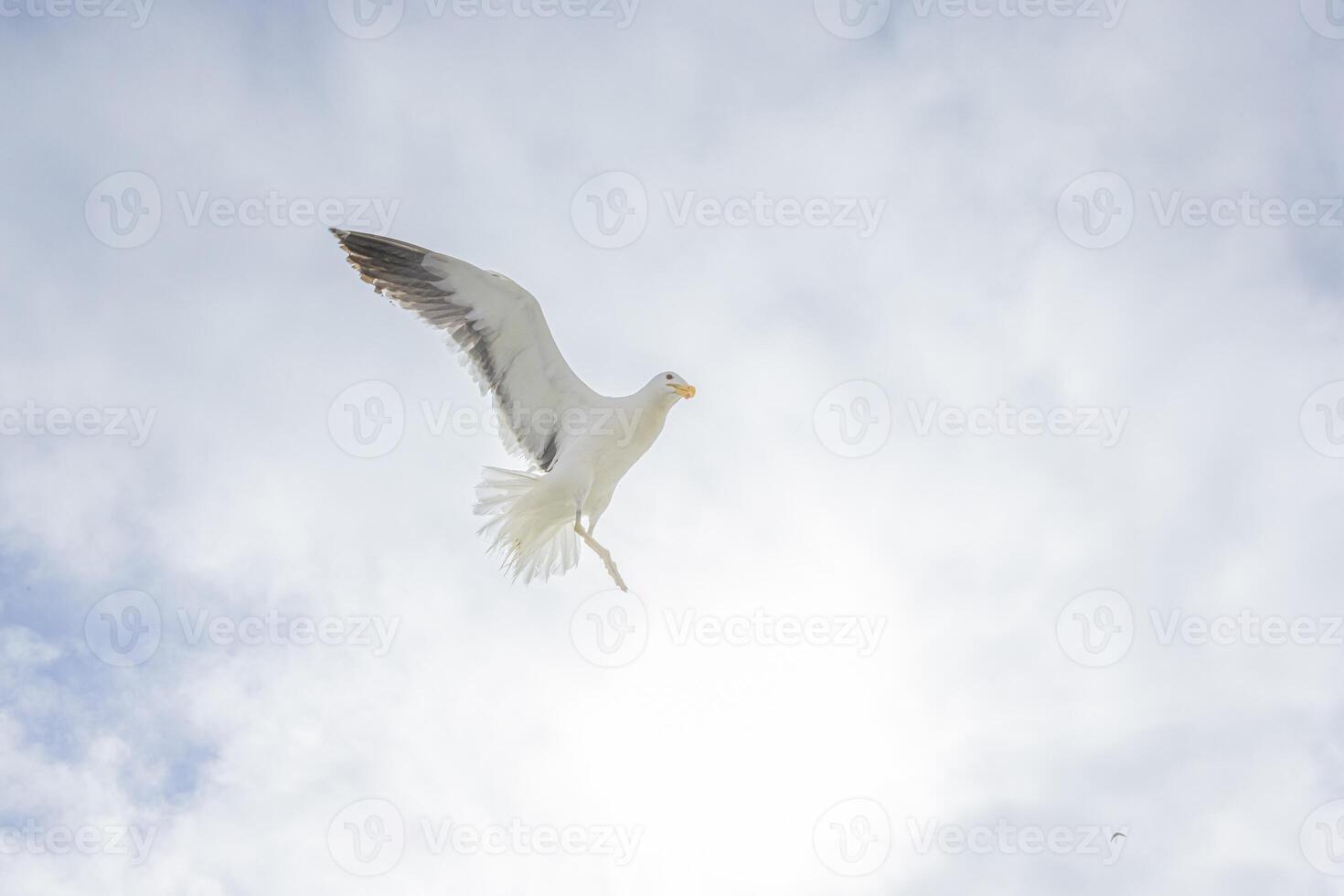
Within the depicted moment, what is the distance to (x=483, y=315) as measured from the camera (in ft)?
33.9

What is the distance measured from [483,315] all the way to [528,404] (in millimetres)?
1080

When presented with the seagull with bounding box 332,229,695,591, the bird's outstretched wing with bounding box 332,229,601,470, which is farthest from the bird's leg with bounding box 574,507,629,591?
the bird's outstretched wing with bounding box 332,229,601,470

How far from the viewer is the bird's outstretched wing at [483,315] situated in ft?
33.3

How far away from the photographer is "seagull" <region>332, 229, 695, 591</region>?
32.7ft

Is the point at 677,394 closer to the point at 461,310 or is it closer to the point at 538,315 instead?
the point at 538,315

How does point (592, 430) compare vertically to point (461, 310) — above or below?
below

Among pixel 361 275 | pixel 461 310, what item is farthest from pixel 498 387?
pixel 361 275

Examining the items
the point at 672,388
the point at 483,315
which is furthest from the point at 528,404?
the point at 672,388

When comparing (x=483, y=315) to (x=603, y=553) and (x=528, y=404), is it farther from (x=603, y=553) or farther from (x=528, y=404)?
(x=603, y=553)

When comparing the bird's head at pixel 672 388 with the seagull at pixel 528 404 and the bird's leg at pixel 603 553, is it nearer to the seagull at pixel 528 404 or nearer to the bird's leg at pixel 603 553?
the seagull at pixel 528 404

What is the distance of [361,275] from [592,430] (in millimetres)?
2830

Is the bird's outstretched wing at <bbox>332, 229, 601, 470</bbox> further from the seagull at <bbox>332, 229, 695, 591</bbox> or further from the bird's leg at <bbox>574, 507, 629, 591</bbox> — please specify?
the bird's leg at <bbox>574, 507, 629, 591</bbox>

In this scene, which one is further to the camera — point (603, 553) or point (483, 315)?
point (483, 315)

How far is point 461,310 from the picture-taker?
10.4 m
